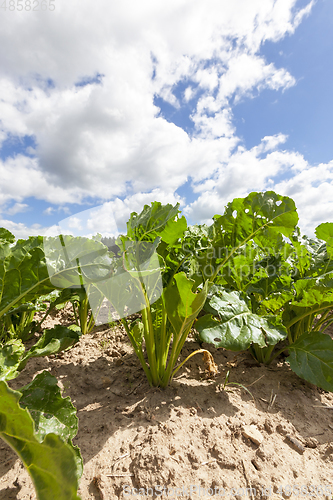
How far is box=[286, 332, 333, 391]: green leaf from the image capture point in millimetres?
1576

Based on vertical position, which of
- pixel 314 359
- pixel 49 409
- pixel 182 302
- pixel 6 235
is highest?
pixel 6 235

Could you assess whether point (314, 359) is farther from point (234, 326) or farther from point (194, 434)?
point (194, 434)

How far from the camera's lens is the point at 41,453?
0.72 m

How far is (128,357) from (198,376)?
0.60 meters

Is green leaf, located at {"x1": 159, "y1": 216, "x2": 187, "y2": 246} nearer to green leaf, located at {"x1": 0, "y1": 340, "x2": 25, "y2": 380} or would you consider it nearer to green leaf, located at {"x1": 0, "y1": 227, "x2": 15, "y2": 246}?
green leaf, located at {"x1": 0, "y1": 340, "x2": 25, "y2": 380}

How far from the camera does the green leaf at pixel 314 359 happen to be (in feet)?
5.17

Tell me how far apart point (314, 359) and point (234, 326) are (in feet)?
2.20

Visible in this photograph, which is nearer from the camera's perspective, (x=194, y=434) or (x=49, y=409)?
(x=49, y=409)

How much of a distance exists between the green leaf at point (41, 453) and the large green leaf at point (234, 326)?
84 cm

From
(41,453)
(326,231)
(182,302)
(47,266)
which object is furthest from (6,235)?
(326,231)

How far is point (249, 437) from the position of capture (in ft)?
4.11

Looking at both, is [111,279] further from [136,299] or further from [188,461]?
[188,461]

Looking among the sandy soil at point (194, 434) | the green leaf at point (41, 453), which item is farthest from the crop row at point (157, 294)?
the sandy soil at point (194, 434)

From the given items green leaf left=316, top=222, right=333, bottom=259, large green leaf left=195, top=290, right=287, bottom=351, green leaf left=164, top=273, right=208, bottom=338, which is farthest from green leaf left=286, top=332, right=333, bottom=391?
green leaf left=164, top=273, right=208, bottom=338
